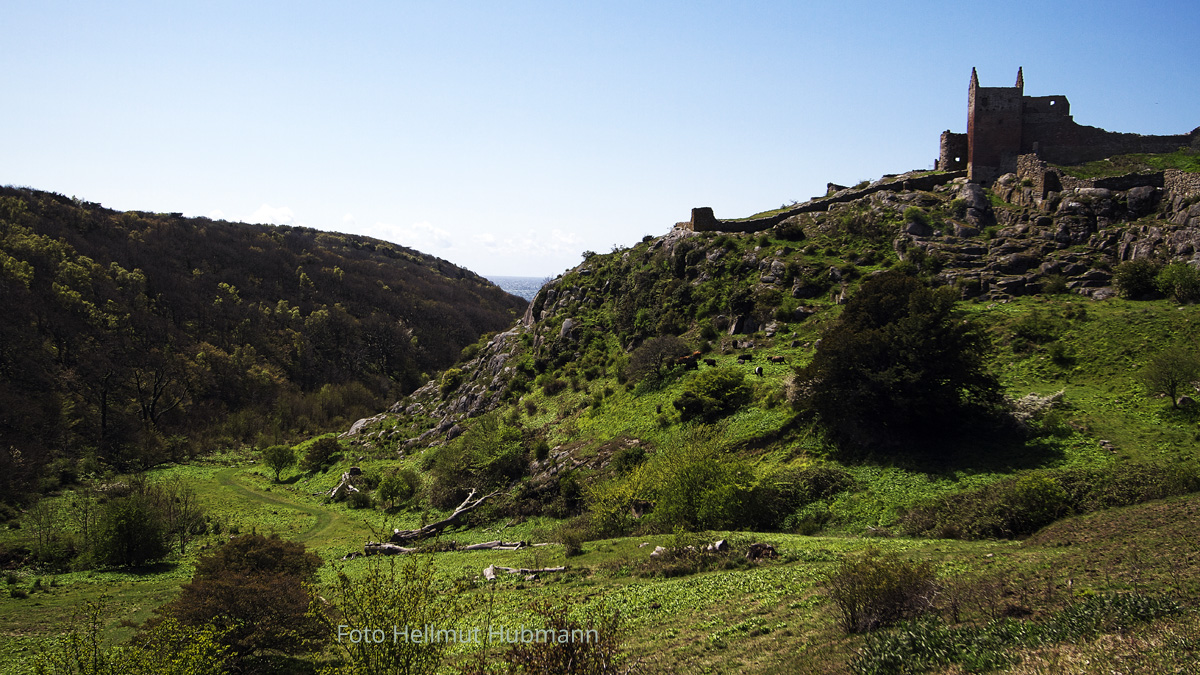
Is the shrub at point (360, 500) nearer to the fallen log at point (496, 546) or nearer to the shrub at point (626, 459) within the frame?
the fallen log at point (496, 546)

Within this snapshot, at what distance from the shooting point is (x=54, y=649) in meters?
19.4

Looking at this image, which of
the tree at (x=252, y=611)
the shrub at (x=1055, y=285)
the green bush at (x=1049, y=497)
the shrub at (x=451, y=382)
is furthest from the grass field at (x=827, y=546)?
the shrub at (x=451, y=382)

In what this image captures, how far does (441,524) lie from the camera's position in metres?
36.6

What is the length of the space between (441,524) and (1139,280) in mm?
42502

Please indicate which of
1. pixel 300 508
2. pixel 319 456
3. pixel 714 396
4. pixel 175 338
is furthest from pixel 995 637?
pixel 175 338

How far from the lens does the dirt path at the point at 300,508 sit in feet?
125

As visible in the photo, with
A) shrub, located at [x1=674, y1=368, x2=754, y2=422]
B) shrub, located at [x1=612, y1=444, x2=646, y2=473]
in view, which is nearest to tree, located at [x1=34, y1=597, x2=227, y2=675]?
shrub, located at [x1=612, y1=444, x2=646, y2=473]

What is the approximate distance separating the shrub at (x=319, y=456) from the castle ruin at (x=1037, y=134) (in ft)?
202

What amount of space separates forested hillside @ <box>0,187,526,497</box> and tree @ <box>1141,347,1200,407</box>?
2692 inches

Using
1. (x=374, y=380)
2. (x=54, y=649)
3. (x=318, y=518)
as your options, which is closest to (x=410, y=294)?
(x=374, y=380)

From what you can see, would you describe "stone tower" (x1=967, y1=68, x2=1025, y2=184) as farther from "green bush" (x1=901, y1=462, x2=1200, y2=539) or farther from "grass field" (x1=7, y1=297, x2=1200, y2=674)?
"green bush" (x1=901, y1=462, x2=1200, y2=539)

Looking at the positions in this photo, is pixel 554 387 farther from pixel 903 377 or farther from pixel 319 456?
pixel 903 377

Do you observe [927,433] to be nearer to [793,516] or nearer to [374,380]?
[793,516]

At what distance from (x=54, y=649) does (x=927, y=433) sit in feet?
112
